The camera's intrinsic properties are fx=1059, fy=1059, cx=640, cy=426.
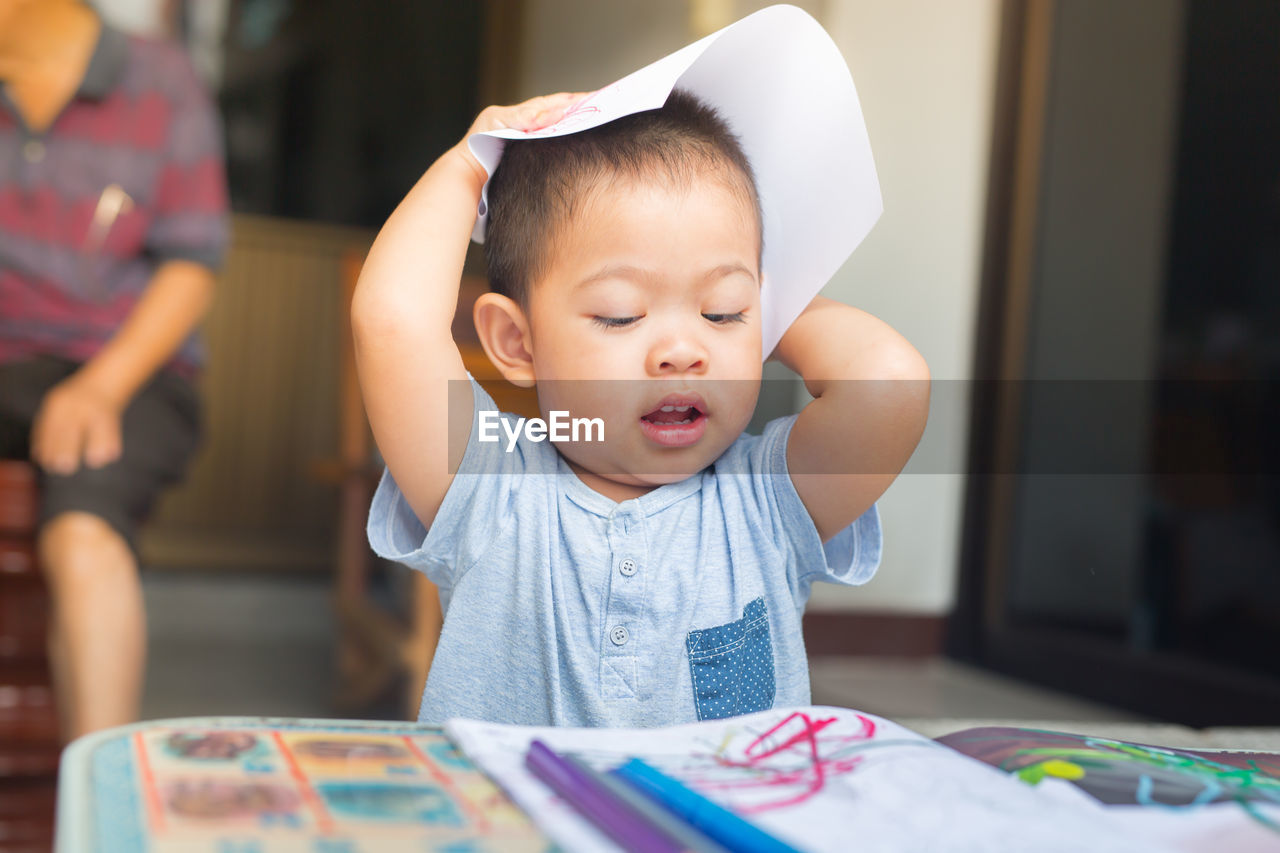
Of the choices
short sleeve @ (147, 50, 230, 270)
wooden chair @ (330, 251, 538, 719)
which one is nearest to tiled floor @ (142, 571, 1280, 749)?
wooden chair @ (330, 251, 538, 719)

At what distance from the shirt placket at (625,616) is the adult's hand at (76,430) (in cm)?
77

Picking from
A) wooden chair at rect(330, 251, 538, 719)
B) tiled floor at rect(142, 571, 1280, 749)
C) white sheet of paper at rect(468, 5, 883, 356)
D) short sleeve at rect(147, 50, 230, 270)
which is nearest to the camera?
white sheet of paper at rect(468, 5, 883, 356)

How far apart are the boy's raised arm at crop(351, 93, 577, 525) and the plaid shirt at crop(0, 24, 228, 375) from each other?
0.81m

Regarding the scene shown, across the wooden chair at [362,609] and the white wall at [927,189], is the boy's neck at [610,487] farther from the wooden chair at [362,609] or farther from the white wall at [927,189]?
the white wall at [927,189]

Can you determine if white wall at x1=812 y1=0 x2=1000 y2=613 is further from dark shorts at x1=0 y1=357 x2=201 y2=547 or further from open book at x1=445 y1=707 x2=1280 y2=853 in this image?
open book at x1=445 y1=707 x2=1280 y2=853

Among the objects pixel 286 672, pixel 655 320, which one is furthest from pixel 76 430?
pixel 286 672

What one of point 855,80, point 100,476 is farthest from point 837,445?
point 100,476

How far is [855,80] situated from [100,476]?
0.89 metres

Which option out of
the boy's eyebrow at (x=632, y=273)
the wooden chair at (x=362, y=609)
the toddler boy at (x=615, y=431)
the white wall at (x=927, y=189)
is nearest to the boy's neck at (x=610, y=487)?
the toddler boy at (x=615, y=431)

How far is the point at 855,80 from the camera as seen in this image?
503 mm

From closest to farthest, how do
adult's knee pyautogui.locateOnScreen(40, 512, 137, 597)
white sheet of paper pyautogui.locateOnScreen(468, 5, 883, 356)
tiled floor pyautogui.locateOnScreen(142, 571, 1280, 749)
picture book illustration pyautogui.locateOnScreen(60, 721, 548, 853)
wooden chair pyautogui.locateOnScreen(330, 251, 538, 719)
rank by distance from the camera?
picture book illustration pyautogui.locateOnScreen(60, 721, 548, 853)
white sheet of paper pyautogui.locateOnScreen(468, 5, 883, 356)
adult's knee pyautogui.locateOnScreen(40, 512, 137, 597)
wooden chair pyautogui.locateOnScreen(330, 251, 538, 719)
tiled floor pyautogui.locateOnScreen(142, 571, 1280, 749)

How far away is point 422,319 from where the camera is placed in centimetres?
48

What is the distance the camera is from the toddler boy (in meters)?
0.49

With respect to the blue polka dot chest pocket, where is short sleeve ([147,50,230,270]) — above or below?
above
